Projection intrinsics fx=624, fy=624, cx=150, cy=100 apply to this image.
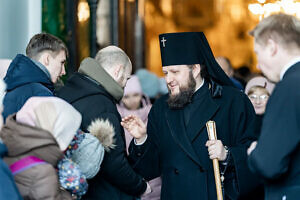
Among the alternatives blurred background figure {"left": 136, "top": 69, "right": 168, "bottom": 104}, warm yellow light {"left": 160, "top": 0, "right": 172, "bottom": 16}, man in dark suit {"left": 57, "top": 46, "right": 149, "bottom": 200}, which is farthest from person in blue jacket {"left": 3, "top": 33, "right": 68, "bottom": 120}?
warm yellow light {"left": 160, "top": 0, "right": 172, "bottom": 16}

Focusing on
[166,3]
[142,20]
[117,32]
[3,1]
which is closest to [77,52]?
[3,1]

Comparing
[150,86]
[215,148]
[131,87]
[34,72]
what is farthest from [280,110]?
[150,86]

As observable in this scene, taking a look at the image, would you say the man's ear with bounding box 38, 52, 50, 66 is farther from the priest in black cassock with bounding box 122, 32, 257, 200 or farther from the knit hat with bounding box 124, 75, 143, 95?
the knit hat with bounding box 124, 75, 143, 95

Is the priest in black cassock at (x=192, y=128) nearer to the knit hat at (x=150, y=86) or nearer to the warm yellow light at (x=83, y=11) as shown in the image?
the warm yellow light at (x=83, y=11)

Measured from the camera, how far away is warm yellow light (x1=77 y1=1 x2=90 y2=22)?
863cm

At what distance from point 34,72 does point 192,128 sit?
49.7 inches

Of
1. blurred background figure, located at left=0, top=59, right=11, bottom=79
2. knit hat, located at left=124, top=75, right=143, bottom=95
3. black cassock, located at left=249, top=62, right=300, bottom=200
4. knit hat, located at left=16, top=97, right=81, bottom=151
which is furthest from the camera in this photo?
knit hat, located at left=124, top=75, right=143, bottom=95

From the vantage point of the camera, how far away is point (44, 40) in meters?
4.98

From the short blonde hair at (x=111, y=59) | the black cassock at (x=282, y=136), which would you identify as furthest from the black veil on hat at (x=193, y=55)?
the black cassock at (x=282, y=136)

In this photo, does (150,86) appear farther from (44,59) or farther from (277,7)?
(44,59)

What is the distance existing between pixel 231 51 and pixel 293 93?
1618 cm

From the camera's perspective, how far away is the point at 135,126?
4672mm

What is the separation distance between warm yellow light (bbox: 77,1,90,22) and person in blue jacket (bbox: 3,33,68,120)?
3.63 meters

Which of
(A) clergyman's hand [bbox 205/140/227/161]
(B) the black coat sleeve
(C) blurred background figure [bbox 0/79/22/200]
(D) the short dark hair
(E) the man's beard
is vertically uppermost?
(D) the short dark hair
